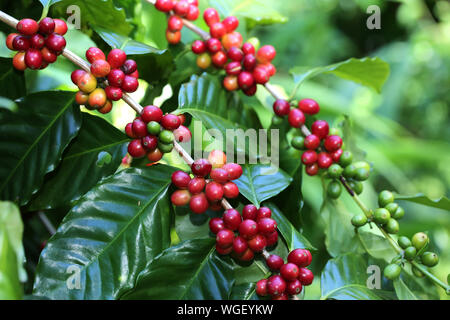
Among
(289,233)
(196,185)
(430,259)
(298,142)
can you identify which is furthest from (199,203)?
Answer: (430,259)

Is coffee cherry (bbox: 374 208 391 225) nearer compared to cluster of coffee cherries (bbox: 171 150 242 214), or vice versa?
cluster of coffee cherries (bbox: 171 150 242 214)

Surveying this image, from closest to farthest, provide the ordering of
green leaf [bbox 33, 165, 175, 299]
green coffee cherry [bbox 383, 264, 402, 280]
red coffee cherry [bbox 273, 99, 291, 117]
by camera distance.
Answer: green leaf [bbox 33, 165, 175, 299], green coffee cherry [bbox 383, 264, 402, 280], red coffee cherry [bbox 273, 99, 291, 117]

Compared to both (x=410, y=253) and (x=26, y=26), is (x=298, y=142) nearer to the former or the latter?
(x=410, y=253)

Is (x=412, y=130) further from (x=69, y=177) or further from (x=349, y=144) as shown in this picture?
(x=69, y=177)

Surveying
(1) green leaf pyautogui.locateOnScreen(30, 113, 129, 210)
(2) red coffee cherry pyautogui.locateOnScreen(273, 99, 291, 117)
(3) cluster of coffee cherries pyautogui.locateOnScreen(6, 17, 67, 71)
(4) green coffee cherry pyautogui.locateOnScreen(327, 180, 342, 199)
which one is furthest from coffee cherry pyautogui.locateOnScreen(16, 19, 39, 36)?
(4) green coffee cherry pyautogui.locateOnScreen(327, 180, 342, 199)

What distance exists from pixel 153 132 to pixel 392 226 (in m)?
0.35

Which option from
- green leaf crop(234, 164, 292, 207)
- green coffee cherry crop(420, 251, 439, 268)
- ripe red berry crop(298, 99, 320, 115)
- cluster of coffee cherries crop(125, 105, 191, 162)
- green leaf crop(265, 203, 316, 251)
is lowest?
green coffee cherry crop(420, 251, 439, 268)

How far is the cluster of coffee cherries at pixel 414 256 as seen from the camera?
0.59m

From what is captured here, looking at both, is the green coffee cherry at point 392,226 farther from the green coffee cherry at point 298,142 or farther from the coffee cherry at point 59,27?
the coffee cherry at point 59,27

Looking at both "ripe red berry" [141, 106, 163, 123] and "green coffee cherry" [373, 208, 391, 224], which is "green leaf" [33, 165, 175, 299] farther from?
"green coffee cherry" [373, 208, 391, 224]

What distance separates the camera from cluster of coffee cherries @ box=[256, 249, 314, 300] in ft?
1.65

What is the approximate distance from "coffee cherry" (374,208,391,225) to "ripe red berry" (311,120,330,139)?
0.45 feet

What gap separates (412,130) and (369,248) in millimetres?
2557

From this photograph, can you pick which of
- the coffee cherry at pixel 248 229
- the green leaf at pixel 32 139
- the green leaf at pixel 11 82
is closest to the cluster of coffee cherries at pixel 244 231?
the coffee cherry at pixel 248 229
